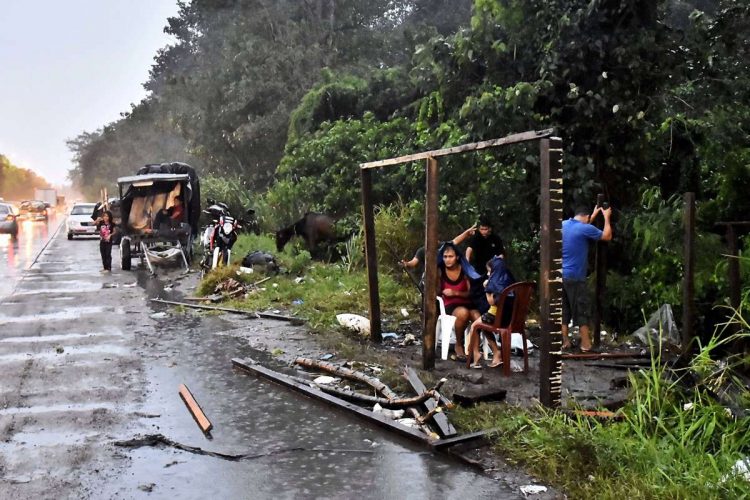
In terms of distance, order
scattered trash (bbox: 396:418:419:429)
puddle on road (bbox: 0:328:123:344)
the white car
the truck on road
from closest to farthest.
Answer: scattered trash (bbox: 396:418:419:429) → puddle on road (bbox: 0:328:123:344) → the white car → the truck on road

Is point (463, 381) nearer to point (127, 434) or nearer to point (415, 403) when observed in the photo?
point (415, 403)

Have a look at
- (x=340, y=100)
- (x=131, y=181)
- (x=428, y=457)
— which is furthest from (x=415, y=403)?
(x=340, y=100)

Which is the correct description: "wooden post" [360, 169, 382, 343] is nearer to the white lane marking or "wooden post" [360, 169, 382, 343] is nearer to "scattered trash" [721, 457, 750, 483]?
the white lane marking

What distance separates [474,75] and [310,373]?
6572 millimetres

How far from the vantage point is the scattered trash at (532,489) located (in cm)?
482

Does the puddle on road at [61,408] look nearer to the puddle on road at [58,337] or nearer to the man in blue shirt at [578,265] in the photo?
the puddle on road at [58,337]

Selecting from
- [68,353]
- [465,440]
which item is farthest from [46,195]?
[465,440]

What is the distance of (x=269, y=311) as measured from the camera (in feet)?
41.5

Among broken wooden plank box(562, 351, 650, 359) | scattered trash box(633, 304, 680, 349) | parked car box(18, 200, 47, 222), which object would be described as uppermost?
parked car box(18, 200, 47, 222)

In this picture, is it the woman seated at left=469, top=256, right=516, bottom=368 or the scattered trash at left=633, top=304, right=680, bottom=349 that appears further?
the scattered trash at left=633, top=304, right=680, bottom=349

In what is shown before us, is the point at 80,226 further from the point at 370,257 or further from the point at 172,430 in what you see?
the point at 172,430

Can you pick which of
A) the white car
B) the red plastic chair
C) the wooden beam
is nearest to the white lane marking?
the wooden beam

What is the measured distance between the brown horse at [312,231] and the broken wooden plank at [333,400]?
9.63 m

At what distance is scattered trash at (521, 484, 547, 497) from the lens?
4816 millimetres
